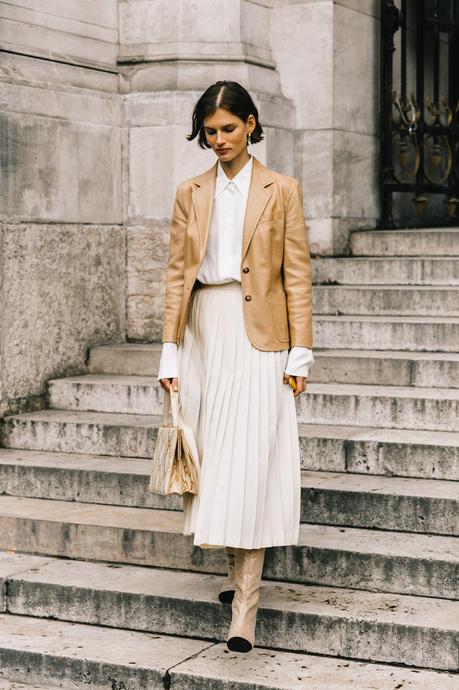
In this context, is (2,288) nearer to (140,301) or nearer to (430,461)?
(140,301)

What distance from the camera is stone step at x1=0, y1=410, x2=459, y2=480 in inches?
250

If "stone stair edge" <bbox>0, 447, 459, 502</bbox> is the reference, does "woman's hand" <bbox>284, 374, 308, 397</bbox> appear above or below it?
above

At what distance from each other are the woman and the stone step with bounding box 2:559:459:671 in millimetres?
348

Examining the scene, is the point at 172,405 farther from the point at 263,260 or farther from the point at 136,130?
the point at 136,130

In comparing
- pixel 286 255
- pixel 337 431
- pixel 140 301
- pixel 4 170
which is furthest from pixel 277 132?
pixel 286 255

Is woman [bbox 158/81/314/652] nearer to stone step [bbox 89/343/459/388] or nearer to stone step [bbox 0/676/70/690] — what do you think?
stone step [bbox 0/676/70/690]

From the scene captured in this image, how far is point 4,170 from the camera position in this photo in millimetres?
7637

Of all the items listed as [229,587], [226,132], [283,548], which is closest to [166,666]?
[229,587]

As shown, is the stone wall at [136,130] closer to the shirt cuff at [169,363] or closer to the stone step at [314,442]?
the stone step at [314,442]

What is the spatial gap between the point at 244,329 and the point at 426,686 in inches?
58.1

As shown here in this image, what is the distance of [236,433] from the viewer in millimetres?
5109

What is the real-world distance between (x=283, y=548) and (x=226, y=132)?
5.92 ft

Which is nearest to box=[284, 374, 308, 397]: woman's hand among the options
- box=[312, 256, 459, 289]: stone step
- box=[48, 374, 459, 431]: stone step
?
box=[48, 374, 459, 431]: stone step

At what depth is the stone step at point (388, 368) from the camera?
23.6 ft
